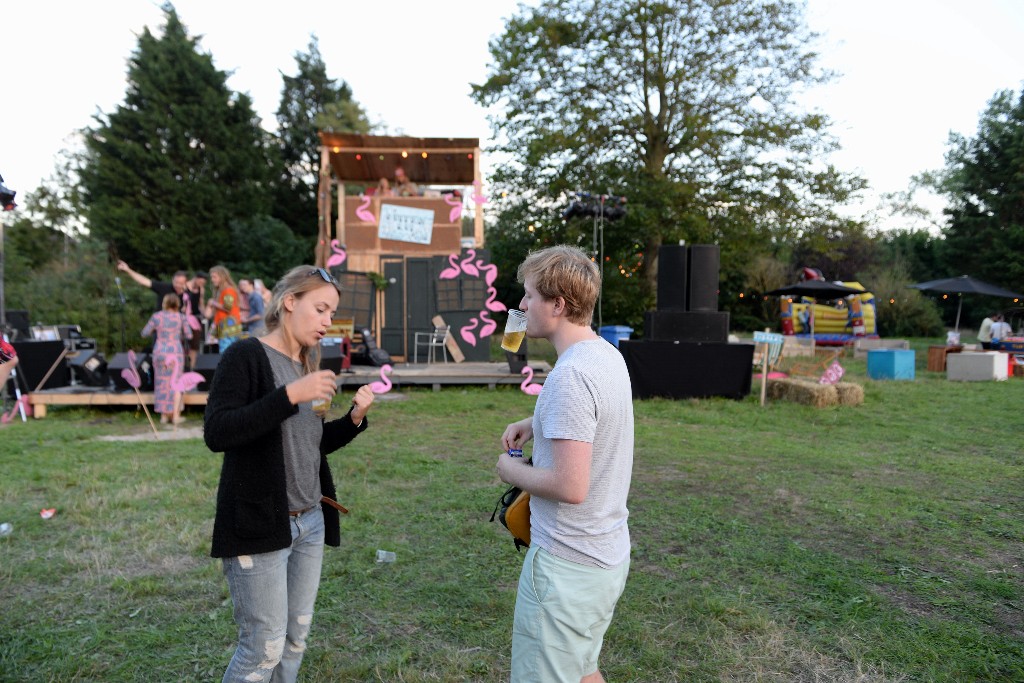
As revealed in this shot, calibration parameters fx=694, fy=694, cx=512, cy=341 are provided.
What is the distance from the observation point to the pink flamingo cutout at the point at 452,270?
42.9 ft

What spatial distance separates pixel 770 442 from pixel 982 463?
5.96 feet

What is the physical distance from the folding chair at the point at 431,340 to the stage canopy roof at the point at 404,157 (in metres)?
3.02

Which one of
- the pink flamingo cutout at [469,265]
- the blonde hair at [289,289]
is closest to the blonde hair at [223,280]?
the pink flamingo cutout at [469,265]

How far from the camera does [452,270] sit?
43.3 feet

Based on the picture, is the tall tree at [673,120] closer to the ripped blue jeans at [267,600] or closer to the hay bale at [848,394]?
the hay bale at [848,394]

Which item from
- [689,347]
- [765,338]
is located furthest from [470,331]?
[765,338]

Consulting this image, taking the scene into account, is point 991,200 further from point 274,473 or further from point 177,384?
point 274,473

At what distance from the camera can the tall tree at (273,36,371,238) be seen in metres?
27.8

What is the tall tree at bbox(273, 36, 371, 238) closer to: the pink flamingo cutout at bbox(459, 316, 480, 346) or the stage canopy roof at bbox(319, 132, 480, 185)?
the stage canopy roof at bbox(319, 132, 480, 185)

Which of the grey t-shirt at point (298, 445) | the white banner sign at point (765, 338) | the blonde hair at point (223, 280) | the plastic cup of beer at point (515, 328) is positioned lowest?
the grey t-shirt at point (298, 445)

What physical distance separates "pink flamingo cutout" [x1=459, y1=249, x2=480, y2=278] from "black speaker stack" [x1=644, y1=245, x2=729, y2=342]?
3.65 meters

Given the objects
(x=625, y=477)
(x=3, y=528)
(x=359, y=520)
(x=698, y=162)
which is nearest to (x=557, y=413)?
(x=625, y=477)

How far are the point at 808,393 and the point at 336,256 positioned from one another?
7442 millimetres

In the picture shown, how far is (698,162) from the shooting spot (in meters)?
17.2
